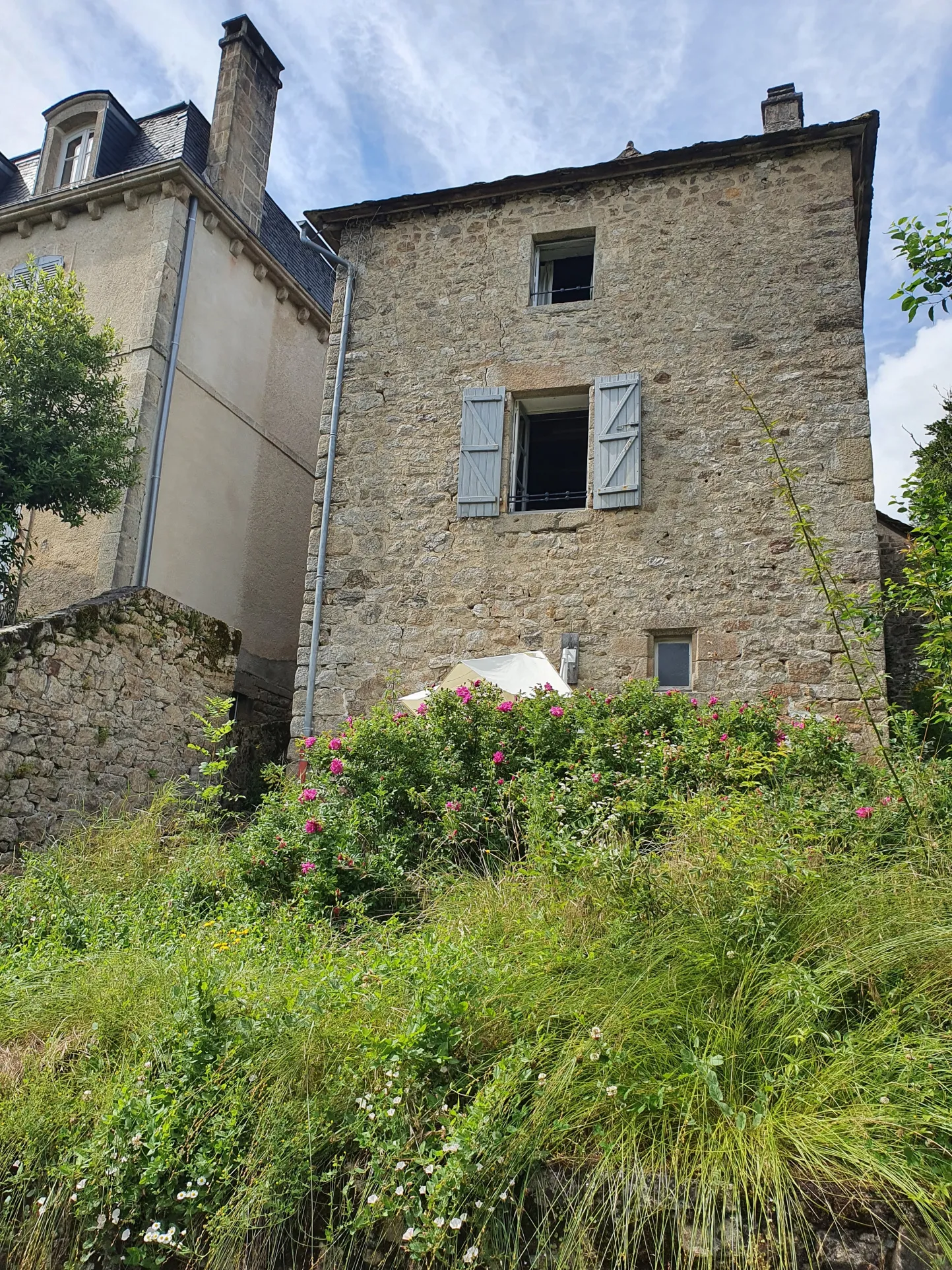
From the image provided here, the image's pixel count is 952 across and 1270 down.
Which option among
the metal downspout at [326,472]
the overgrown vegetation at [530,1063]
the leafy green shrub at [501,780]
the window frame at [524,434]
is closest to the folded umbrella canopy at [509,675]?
the leafy green shrub at [501,780]

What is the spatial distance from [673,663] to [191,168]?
736 cm

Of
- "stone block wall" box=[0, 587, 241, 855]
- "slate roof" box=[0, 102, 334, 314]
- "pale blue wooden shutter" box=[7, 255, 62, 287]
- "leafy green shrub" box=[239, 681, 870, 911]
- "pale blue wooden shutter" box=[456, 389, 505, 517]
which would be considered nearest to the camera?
"leafy green shrub" box=[239, 681, 870, 911]

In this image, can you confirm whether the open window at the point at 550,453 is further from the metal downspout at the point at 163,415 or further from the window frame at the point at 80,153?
the window frame at the point at 80,153

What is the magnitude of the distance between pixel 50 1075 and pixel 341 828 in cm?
208

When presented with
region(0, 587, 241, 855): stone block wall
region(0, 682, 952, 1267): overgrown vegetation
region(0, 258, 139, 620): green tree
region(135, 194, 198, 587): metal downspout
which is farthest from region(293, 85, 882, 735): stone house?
region(0, 682, 952, 1267): overgrown vegetation

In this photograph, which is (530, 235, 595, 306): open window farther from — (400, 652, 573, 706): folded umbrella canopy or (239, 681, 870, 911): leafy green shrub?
(239, 681, 870, 911): leafy green shrub

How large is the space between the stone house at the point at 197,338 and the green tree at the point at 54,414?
627 millimetres

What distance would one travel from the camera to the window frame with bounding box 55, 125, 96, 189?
440 inches

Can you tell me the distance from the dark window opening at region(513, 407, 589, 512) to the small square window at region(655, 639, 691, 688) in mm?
1512

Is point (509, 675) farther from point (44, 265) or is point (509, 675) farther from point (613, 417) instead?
point (44, 265)

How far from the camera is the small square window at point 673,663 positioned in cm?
776

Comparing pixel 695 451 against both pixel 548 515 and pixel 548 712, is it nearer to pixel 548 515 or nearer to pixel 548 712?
pixel 548 515

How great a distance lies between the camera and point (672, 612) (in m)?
7.84

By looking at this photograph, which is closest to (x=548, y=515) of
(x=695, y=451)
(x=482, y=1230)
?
(x=695, y=451)
